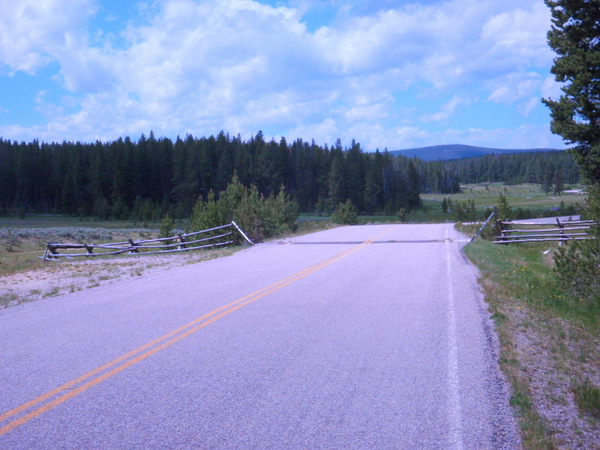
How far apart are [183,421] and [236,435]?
55 centimetres

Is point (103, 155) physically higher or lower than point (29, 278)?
higher

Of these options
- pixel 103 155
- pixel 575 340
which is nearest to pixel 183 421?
pixel 575 340

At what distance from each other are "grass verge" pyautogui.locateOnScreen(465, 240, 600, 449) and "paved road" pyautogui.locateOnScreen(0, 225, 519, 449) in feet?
0.71

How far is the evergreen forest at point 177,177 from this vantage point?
98000mm

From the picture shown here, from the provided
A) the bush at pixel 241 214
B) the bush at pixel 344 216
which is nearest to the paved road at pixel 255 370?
the bush at pixel 241 214

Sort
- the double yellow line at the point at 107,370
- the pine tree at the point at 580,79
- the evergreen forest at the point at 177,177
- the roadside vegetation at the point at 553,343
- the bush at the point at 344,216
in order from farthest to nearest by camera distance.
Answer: the evergreen forest at the point at 177,177 < the bush at the point at 344,216 < the pine tree at the point at 580,79 < the double yellow line at the point at 107,370 < the roadside vegetation at the point at 553,343

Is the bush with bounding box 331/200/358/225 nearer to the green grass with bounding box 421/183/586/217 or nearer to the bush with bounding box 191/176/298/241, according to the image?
the green grass with bounding box 421/183/586/217

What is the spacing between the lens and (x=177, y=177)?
101 metres

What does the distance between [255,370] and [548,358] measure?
3.55 meters

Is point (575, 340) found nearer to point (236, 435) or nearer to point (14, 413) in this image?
point (236, 435)

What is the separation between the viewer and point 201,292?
11.2 meters

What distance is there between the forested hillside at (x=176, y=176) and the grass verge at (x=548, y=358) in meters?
82.5

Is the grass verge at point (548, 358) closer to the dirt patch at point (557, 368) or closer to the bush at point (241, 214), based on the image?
the dirt patch at point (557, 368)

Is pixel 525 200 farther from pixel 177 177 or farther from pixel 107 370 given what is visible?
pixel 107 370
